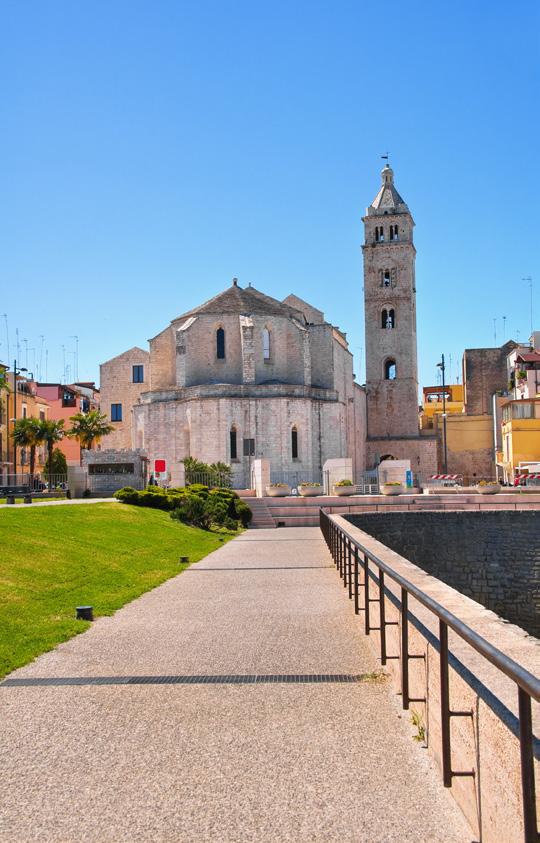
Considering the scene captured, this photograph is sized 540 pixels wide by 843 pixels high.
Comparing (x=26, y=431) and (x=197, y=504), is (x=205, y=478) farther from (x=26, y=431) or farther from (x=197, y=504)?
(x=26, y=431)

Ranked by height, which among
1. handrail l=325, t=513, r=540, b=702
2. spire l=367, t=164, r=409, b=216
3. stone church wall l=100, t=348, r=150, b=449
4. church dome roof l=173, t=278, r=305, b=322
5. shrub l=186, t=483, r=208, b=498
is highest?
spire l=367, t=164, r=409, b=216

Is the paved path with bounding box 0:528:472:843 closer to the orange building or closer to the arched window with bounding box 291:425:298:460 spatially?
the arched window with bounding box 291:425:298:460

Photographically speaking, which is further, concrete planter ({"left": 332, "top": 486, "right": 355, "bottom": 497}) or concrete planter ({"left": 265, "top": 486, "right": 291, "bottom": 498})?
concrete planter ({"left": 265, "top": 486, "right": 291, "bottom": 498})

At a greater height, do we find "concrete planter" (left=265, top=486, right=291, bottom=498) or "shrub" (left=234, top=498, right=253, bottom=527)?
"concrete planter" (left=265, top=486, right=291, bottom=498)

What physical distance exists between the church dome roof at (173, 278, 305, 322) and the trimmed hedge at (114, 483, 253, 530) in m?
22.2

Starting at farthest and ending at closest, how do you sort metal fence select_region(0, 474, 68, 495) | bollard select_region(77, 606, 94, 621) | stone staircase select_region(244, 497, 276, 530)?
metal fence select_region(0, 474, 68, 495) < stone staircase select_region(244, 497, 276, 530) < bollard select_region(77, 606, 94, 621)

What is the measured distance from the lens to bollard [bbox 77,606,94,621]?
10.3 m

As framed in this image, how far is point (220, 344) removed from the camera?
53.8 meters

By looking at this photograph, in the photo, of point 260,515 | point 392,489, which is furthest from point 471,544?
point 260,515

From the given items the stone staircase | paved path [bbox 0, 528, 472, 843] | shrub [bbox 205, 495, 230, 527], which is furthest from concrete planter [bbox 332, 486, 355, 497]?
paved path [bbox 0, 528, 472, 843]

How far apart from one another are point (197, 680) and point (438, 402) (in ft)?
275

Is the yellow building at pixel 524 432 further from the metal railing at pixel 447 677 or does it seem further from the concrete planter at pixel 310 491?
the metal railing at pixel 447 677

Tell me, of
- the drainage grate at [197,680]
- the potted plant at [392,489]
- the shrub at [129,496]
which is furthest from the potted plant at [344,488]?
the drainage grate at [197,680]

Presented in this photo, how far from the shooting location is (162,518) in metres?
28.0
